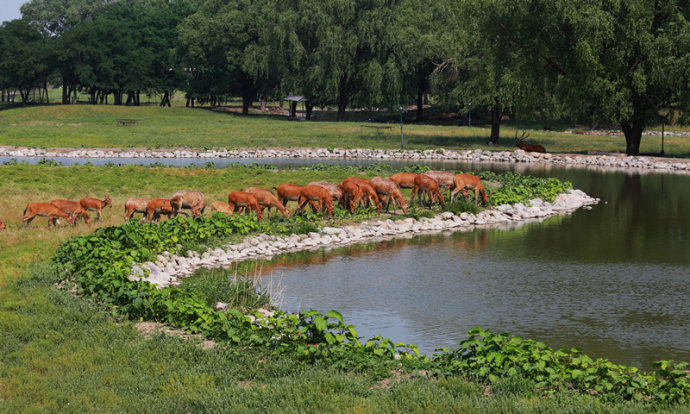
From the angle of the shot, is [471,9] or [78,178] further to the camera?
[471,9]

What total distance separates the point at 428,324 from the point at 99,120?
240 feet

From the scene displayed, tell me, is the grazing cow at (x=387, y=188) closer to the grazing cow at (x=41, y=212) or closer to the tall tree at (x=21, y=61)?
the grazing cow at (x=41, y=212)

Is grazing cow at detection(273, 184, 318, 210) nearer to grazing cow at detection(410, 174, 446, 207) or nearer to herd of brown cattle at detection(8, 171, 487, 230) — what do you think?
herd of brown cattle at detection(8, 171, 487, 230)

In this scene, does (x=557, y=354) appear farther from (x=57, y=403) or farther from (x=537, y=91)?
(x=537, y=91)

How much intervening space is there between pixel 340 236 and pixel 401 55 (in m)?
59.1

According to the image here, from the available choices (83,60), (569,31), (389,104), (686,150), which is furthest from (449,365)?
(83,60)

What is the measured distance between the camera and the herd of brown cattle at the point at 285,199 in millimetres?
22641

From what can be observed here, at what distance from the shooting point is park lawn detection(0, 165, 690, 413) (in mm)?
9117

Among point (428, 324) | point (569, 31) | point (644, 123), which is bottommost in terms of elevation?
point (428, 324)

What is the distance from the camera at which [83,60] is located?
346 feet

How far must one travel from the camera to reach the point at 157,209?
22859 mm

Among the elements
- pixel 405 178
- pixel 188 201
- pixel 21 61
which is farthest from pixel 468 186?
pixel 21 61

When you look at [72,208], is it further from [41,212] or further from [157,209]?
[157,209]

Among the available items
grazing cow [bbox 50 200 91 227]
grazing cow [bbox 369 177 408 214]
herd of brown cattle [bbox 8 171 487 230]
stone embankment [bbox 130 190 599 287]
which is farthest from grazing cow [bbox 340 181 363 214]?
grazing cow [bbox 50 200 91 227]
